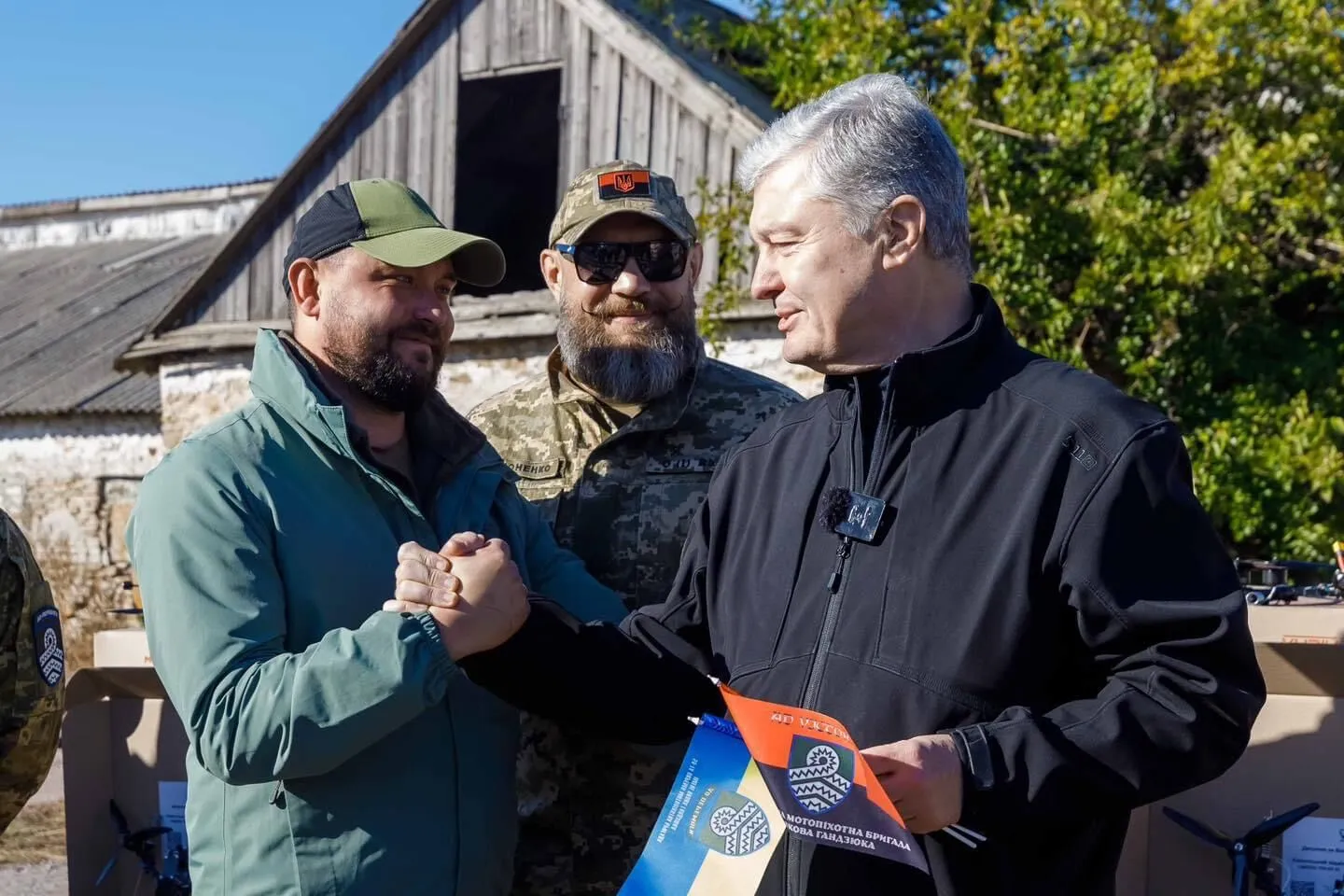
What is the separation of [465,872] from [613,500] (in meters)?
1.01

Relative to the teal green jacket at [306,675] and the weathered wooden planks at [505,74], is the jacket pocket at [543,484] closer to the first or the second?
the teal green jacket at [306,675]

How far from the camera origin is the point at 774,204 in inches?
77.2

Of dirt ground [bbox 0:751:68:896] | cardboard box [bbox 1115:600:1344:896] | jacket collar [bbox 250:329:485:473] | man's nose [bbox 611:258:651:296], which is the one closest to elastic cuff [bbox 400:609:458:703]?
jacket collar [bbox 250:329:485:473]

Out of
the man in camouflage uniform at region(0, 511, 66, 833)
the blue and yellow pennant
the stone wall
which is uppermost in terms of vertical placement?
the blue and yellow pennant

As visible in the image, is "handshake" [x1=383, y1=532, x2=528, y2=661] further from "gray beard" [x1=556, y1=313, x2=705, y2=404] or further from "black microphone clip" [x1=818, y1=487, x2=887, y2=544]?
"gray beard" [x1=556, y1=313, x2=705, y2=404]

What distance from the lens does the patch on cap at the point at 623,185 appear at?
9.88 feet

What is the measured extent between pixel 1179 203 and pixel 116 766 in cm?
705

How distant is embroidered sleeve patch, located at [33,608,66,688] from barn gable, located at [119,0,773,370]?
5.70m

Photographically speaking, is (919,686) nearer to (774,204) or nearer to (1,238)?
(774,204)

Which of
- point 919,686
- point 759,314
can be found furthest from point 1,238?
point 919,686

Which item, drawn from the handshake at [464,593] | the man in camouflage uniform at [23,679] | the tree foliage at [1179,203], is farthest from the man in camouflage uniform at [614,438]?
the tree foliage at [1179,203]

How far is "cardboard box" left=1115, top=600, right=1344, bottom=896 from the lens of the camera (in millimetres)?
2441

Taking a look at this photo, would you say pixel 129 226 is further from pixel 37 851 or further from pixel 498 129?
pixel 37 851

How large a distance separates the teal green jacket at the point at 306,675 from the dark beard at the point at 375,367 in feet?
0.27
